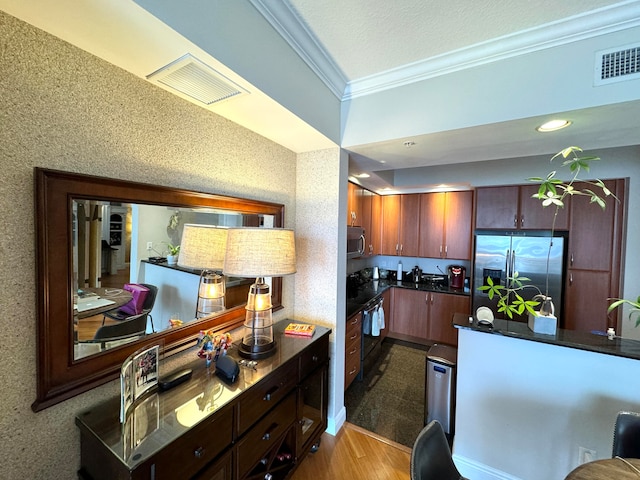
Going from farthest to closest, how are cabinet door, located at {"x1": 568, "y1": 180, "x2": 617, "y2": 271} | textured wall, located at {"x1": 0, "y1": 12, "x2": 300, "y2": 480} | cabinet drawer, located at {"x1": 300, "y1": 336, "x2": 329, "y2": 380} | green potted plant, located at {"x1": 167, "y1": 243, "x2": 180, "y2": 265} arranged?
cabinet door, located at {"x1": 568, "y1": 180, "x2": 617, "y2": 271}, cabinet drawer, located at {"x1": 300, "y1": 336, "x2": 329, "y2": 380}, green potted plant, located at {"x1": 167, "y1": 243, "x2": 180, "y2": 265}, textured wall, located at {"x1": 0, "y1": 12, "x2": 300, "y2": 480}

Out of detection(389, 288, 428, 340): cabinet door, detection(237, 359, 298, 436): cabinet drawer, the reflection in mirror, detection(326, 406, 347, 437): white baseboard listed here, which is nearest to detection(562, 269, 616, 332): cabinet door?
detection(389, 288, 428, 340): cabinet door

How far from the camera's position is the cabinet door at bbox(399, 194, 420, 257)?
3955 mm

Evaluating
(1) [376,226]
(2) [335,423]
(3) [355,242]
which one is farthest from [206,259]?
(1) [376,226]

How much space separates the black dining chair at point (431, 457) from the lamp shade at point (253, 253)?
0.95 meters

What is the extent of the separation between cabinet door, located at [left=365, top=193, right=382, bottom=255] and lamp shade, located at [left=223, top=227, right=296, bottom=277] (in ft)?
8.41

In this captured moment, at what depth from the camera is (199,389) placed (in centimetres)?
116

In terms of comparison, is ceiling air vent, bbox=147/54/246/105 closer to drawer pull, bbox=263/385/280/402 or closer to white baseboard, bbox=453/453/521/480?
drawer pull, bbox=263/385/280/402

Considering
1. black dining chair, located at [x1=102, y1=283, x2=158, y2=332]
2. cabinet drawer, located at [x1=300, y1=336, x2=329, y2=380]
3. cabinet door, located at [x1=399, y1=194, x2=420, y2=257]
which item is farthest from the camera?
cabinet door, located at [x1=399, y1=194, x2=420, y2=257]

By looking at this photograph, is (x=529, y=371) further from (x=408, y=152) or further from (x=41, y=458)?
(x=41, y=458)

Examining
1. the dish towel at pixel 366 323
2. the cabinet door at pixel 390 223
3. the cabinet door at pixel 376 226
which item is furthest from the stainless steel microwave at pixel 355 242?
the cabinet door at pixel 390 223

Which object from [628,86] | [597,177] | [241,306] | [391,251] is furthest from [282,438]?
[597,177]

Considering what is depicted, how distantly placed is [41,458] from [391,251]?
12.9 ft

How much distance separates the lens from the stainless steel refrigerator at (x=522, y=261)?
290 centimetres

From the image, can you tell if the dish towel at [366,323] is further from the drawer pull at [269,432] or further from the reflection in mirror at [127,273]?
the reflection in mirror at [127,273]
